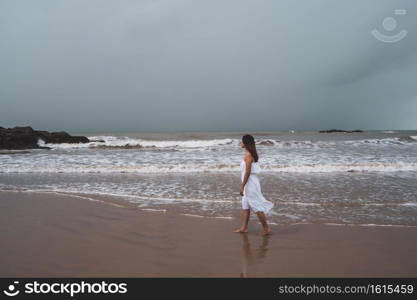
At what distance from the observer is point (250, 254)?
12.6 feet

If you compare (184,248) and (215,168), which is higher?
(215,168)

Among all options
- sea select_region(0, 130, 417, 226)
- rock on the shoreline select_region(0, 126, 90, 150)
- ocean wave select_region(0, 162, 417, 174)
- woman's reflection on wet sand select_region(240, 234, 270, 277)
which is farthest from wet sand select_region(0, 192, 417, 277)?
rock on the shoreline select_region(0, 126, 90, 150)

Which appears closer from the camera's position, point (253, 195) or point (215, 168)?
point (253, 195)

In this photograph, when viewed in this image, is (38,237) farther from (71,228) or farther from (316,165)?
(316,165)

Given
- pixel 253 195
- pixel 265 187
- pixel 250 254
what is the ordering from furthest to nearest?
pixel 265 187, pixel 253 195, pixel 250 254

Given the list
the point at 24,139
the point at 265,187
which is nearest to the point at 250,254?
the point at 265,187

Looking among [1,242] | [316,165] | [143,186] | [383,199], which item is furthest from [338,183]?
[1,242]

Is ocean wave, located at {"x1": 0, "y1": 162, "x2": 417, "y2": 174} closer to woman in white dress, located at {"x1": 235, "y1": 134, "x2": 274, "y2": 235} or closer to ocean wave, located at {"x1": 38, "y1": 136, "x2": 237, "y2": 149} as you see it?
woman in white dress, located at {"x1": 235, "y1": 134, "x2": 274, "y2": 235}

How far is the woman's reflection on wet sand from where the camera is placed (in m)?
3.48

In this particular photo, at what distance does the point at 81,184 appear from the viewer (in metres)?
9.66

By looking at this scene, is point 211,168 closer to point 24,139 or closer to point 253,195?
point 253,195

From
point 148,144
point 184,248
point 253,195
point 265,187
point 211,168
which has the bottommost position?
point 184,248

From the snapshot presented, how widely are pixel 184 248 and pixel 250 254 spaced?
2.85 ft

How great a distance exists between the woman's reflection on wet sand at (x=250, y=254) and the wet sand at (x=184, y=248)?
12mm
